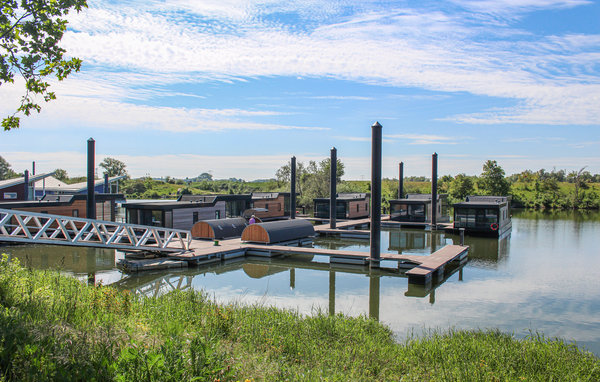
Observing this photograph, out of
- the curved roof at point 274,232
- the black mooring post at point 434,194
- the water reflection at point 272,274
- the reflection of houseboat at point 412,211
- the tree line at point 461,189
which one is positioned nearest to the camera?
the water reflection at point 272,274

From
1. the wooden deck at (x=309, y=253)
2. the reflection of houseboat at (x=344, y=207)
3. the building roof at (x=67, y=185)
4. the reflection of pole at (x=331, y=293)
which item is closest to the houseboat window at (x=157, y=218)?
the wooden deck at (x=309, y=253)

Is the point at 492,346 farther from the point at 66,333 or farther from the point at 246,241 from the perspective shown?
the point at 246,241

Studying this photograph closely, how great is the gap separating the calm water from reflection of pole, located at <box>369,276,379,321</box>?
3 cm

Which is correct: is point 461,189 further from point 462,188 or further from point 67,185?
point 67,185

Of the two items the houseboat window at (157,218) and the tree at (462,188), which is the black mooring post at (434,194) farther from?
the tree at (462,188)

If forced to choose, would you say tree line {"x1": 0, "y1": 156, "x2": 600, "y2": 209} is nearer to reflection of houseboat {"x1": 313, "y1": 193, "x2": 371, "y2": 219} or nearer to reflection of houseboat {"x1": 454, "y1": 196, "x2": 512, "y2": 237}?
reflection of houseboat {"x1": 313, "y1": 193, "x2": 371, "y2": 219}

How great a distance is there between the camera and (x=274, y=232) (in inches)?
938

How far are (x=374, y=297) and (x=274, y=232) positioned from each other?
32.7 ft

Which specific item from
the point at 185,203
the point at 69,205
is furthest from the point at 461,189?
the point at 69,205

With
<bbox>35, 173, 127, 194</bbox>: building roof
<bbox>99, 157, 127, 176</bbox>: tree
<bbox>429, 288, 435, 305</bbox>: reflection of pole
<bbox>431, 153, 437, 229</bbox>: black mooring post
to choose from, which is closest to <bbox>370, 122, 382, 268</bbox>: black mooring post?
<bbox>429, 288, 435, 305</bbox>: reflection of pole

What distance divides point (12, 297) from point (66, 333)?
2.91m

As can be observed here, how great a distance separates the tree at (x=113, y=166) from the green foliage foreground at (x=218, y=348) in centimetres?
7908

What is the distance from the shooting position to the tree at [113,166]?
8381 centimetres

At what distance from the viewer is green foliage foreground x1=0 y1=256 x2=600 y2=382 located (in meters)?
5.14
